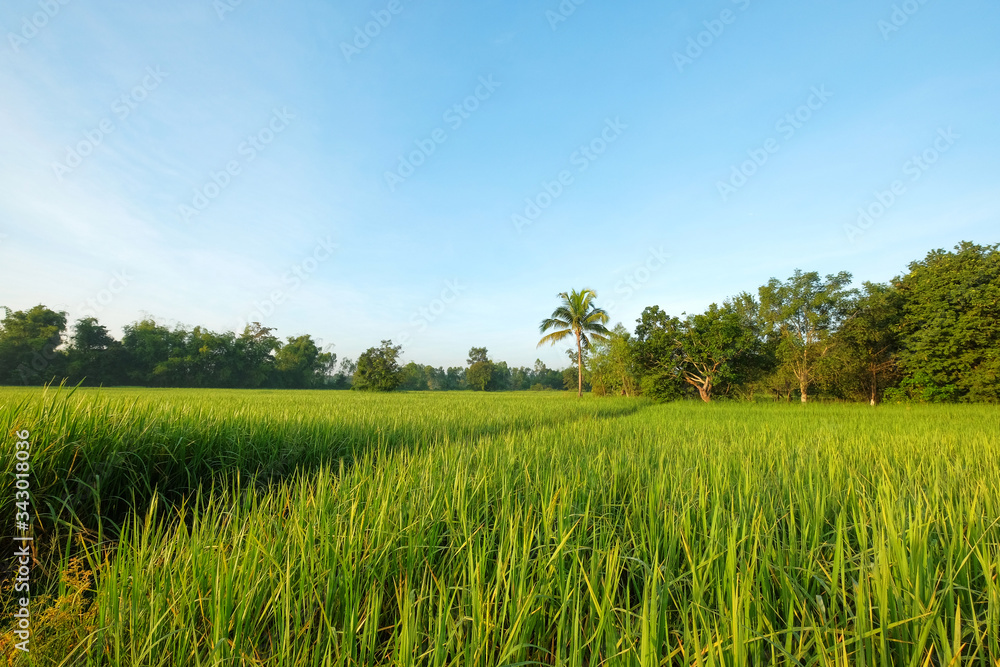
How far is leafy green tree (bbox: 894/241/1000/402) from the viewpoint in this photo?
1096cm

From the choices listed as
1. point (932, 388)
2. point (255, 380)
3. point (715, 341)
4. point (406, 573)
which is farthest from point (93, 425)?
point (255, 380)

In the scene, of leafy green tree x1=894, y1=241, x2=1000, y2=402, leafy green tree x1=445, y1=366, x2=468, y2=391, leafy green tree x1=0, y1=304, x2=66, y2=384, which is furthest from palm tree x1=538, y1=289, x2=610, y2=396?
leafy green tree x1=445, y1=366, x2=468, y2=391

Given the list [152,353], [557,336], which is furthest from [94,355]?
[557,336]

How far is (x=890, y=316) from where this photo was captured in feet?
42.8

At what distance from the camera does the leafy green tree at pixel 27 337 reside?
19797 mm

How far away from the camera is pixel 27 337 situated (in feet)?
66.6

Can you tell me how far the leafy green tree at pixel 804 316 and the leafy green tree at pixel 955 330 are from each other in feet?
6.88

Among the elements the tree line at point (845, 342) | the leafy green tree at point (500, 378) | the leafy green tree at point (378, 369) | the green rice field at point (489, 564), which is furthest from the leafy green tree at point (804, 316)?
the leafy green tree at point (500, 378)

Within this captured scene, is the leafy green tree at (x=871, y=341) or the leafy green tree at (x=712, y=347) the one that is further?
the leafy green tree at (x=712, y=347)

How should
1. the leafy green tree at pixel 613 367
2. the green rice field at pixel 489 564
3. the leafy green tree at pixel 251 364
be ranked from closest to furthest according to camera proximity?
1. the green rice field at pixel 489 564
2. the leafy green tree at pixel 613 367
3. the leafy green tree at pixel 251 364

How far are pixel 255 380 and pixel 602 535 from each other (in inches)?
1781

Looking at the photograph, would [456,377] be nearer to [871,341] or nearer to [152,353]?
[152,353]

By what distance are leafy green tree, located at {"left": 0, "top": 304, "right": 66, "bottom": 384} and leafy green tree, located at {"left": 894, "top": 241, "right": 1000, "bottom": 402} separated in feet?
125

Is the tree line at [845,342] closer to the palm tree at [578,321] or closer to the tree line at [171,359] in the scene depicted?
the palm tree at [578,321]
